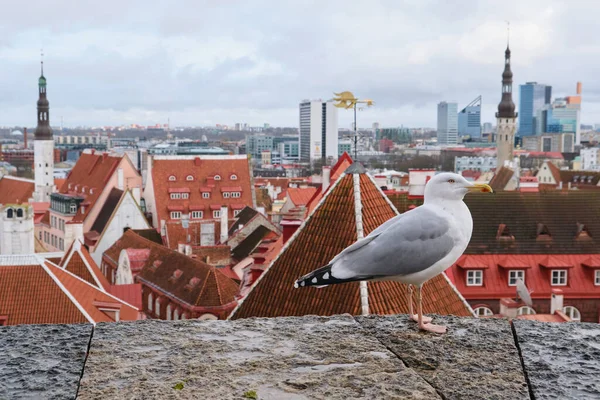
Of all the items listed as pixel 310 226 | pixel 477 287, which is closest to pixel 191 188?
pixel 477 287

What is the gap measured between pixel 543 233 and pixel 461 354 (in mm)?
24622

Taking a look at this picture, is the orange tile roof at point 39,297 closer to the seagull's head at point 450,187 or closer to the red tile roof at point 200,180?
the seagull's head at point 450,187

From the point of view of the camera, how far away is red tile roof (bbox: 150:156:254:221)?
178 feet

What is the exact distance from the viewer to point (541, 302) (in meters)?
25.0

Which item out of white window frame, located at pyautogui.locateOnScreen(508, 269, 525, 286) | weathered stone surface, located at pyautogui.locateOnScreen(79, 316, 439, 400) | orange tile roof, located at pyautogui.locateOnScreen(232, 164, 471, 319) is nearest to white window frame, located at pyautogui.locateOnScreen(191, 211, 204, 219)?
white window frame, located at pyautogui.locateOnScreen(508, 269, 525, 286)

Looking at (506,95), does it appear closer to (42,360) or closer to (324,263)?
(324,263)

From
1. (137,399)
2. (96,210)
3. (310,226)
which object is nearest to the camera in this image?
(137,399)

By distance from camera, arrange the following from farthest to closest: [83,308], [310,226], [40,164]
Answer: [40,164] < [83,308] < [310,226]

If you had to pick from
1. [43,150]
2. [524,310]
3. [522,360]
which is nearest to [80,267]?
[524,310]

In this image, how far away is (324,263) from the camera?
11.6 metres

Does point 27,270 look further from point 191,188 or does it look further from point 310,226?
point 191,188

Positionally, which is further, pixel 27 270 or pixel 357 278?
pixel 27 270

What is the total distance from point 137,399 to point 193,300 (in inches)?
958

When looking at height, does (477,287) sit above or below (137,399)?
below
